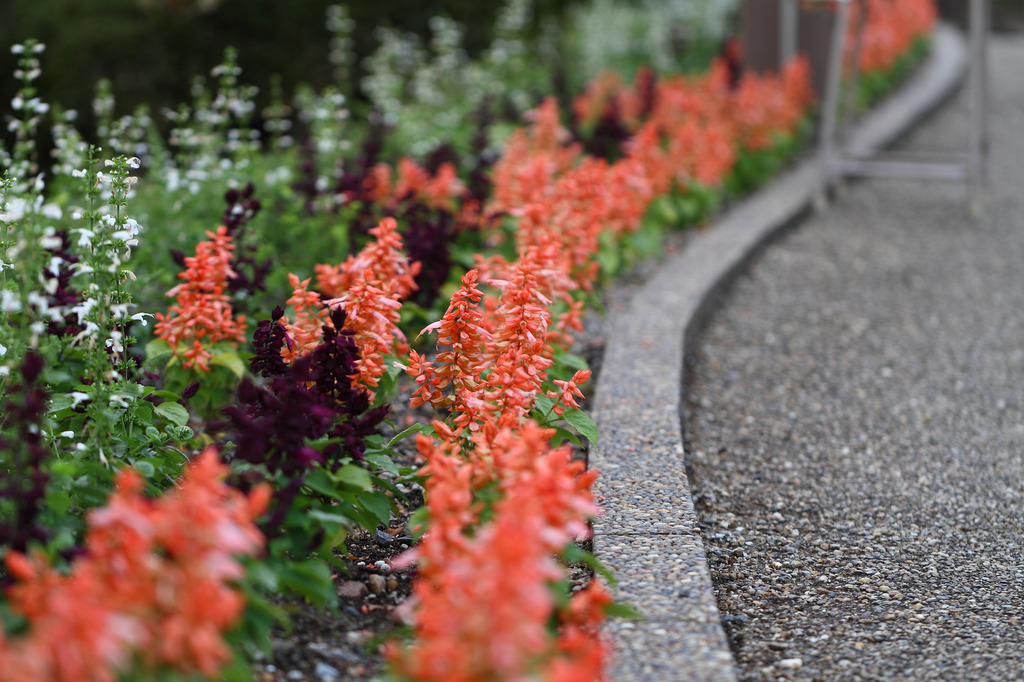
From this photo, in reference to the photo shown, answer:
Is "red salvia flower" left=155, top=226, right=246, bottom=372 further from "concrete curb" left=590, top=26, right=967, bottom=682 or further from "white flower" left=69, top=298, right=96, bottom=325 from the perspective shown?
"concrete curb" left=590, top=26, right=967, bottom=682

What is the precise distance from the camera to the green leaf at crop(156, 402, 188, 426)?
2.37 meters

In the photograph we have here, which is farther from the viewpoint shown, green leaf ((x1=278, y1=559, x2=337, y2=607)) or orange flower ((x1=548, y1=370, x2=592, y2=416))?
orange flower ((x1=548, y1=370, x2=592, y2=416))

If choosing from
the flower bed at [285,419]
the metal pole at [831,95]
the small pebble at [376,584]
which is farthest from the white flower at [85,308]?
the metal pole at [831,95]

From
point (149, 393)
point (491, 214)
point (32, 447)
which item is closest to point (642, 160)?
point (491, 214)

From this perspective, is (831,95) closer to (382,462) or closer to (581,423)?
(581,423)

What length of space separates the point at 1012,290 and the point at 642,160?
1.82 metres

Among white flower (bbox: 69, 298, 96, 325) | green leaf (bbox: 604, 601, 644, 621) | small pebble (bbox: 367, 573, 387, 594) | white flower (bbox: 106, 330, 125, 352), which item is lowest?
small pebble (bbox: 367, 573, 387, 594)

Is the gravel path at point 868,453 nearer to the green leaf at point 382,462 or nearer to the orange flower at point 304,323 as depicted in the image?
the green leaf at point 382,462

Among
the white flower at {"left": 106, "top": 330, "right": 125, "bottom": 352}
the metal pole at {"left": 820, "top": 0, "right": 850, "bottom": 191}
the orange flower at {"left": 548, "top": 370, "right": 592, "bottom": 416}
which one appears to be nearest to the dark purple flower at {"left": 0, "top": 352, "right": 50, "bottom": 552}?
the white flower at {"left": 106, "top": 330, "right": 125, "bottom": 352}

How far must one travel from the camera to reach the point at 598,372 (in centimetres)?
360

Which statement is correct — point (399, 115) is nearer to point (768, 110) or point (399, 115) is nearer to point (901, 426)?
point (768, 110)

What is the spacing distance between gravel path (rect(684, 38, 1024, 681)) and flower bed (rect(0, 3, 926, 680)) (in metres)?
0.51

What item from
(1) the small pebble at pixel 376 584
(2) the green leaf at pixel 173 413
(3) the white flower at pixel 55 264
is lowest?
(1) the small pebble at pixel 376 584

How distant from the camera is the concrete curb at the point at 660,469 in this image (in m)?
2.05
